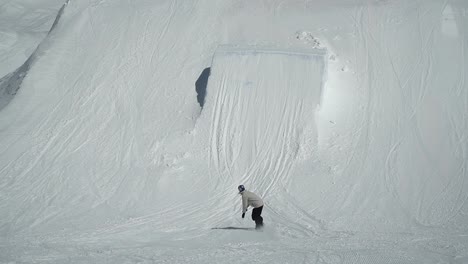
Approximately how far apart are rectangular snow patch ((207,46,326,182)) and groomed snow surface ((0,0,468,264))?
0.04 metres

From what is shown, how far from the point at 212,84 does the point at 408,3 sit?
810 cm

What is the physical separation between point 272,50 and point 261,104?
1788 mm

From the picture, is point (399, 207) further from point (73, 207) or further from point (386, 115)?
point (73, 207)

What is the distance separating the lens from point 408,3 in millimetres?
17422

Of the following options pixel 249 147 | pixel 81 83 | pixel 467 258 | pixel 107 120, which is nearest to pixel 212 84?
pixel 249 147

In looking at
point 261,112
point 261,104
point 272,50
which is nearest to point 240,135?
point 261,112

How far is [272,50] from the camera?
47.6 feet

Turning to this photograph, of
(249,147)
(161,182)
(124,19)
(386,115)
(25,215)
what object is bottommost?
(25,215)

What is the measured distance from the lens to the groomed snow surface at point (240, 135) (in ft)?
31.6

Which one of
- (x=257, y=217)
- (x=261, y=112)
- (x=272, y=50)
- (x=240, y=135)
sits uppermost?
(x=272, y=50)

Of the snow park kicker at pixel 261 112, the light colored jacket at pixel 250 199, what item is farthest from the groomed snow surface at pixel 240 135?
the light colored jacket at pixel 250 199

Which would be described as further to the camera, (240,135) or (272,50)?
(272,50)

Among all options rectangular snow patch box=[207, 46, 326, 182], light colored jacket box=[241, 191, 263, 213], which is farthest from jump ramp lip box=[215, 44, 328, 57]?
light colored jacket box=[241, 191, 263, 213]

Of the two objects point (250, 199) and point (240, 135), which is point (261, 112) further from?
point (250, 199)
